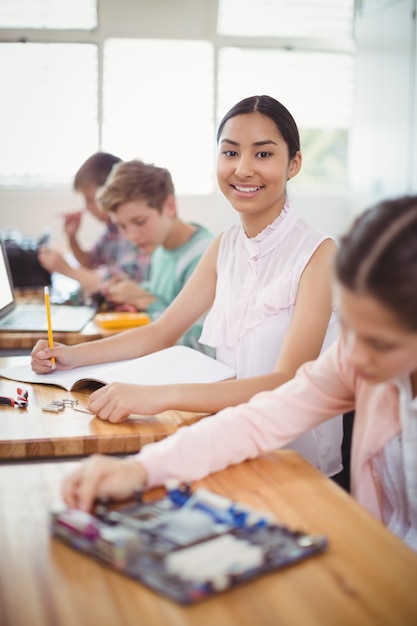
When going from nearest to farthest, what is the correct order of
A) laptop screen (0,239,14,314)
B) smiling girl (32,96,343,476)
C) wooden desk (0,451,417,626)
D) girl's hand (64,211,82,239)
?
wooden desk (0,451,417,626)
smiling girl (32,96,343,476)
laptop screen (0,239,14,314)
girl's hand (64,211,82,239)

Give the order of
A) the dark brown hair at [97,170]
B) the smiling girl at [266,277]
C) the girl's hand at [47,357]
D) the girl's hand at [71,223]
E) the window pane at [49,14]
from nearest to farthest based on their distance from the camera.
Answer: the smiling girl at [266,277], the girl's hand at [47,357], the dark brown hair at [97,170], the girl's hand at [71,223], the window pane at [49,14]

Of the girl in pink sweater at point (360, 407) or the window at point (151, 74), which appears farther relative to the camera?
the window at point (151, 74)

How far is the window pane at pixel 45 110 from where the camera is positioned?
643 cm

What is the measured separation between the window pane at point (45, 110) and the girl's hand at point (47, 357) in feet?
16.4

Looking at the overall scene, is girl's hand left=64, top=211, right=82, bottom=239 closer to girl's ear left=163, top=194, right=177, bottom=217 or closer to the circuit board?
girl's ear left=163, top=194, right=177, bottom=217

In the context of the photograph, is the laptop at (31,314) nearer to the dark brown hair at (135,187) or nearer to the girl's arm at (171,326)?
the dark brown hair at (135,187)

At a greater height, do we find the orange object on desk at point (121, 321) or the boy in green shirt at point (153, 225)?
the boy in green shirt at point (153, 225)

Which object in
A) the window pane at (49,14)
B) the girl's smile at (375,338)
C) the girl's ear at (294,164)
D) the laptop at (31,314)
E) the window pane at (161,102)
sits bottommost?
the laptop at (31,314)

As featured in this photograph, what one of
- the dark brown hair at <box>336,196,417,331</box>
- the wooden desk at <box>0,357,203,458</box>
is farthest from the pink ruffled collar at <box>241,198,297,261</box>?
the dark brown hair at <box>336,196,417,331</box>

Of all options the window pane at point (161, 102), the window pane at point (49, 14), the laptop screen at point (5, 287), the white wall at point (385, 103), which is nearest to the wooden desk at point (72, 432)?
the laptop screen at point (5, 287)

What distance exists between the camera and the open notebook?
1.71m

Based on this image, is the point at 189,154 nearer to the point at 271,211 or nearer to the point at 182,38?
the point at 182,38

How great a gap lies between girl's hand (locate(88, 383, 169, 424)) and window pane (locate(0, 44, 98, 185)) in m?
5.40

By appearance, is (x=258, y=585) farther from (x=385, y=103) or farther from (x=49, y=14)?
(x=49, y=14)
